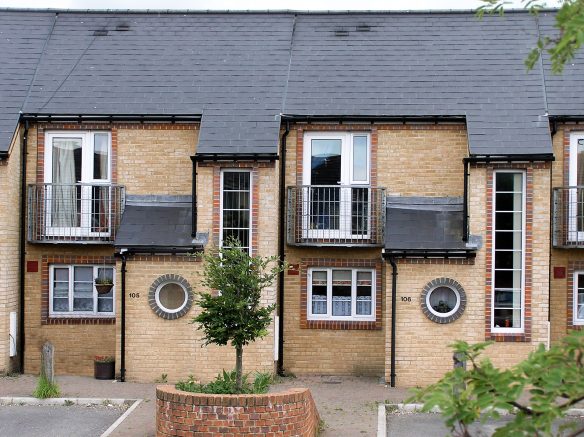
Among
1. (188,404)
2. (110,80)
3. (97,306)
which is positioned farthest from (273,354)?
(110,80)

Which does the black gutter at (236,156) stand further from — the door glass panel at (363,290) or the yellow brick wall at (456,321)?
the door glass panel at (363,290)

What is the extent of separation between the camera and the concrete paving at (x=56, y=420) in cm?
1319

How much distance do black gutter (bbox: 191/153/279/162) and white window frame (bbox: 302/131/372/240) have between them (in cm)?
126

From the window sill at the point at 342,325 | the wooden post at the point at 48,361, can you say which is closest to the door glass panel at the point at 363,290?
the window sill at the point at 342,325

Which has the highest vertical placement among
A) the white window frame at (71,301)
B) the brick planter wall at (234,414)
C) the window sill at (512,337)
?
the white window frame at (71,301)

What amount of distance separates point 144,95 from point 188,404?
28.3 ft

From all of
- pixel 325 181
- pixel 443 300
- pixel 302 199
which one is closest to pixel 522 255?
pixel 443 300

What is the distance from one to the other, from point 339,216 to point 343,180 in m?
0.76

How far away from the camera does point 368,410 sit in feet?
47.9

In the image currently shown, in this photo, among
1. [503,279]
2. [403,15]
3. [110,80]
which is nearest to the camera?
[503,279]

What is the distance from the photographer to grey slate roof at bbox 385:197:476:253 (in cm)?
1656

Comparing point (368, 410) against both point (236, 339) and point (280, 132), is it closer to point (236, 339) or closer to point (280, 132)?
point (236, 339)

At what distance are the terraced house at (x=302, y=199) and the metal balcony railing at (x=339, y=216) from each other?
3 cm

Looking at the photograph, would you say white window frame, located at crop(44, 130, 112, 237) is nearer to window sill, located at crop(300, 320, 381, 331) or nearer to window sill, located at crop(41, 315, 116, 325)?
window sill, located at crop(41, 315, 116, 325)
